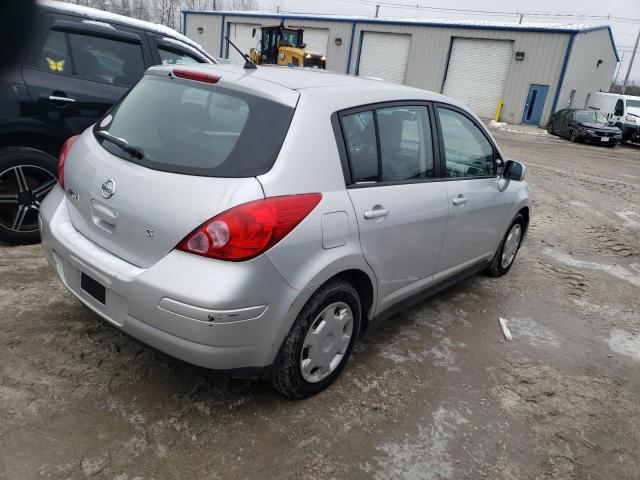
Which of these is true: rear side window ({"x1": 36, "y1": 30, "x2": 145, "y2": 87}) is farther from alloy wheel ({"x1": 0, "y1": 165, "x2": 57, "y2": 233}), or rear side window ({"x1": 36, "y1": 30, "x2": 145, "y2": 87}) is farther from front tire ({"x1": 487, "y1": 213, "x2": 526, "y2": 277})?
front tire ({"x1": 487, "y1": 213, "x2": 526, "y2": 277})

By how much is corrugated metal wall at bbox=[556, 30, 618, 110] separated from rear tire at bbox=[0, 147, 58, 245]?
26.1 metres

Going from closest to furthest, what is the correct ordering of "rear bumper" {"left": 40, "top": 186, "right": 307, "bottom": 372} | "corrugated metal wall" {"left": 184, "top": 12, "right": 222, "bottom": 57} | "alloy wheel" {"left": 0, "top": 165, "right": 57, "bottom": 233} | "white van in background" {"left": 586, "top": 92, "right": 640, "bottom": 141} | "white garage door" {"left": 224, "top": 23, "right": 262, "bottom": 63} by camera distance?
"rear bumper" {"left": 40, "top": 186, "right": 307, "bottom": 372} < "alloy wheel" {"left": 0, "top": 165, "right": 57, "bottom": 233} < "white van in background" {"left": 586, "top": 92, "right": 640, "bottom": 141} < "white garage door" {"left": 224, "top": 23, "right": 262, "bottom": 63} < "corrugated metal wall" {"left": 184, "top": 12, "right": 222, "bottom": 57}

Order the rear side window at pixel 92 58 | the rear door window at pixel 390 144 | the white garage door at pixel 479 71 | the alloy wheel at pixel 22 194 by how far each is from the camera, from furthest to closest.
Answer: the white garage door at pixel 479 71, the rear side window at pixel 92 58, the alloy wheel at pixel 22 194, the rear door window at pixel 390 144

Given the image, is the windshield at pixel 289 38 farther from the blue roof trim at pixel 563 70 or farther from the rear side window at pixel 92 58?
the rear side window at pixel 92 58

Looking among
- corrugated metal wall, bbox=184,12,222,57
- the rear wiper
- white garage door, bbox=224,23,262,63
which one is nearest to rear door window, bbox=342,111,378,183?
the rear wiper

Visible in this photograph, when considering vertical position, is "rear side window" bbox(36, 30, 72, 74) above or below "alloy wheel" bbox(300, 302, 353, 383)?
above

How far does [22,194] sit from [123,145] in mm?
2033

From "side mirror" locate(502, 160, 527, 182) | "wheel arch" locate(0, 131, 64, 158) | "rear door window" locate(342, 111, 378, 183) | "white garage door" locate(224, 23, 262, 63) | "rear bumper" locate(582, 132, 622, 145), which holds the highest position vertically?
"white garage door" locate(224, 23, 262, 63)

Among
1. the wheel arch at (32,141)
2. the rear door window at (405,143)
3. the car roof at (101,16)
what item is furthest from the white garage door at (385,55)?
the rear door window at (405,143)

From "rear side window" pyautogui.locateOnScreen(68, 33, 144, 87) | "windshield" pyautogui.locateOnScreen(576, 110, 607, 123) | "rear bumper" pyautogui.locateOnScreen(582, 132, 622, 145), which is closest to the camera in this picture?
"rear side window" pyautogui.locateOnScreen(68, 33, 144, 87)

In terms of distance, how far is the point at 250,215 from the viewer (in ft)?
7.07

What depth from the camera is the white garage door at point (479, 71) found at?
26656 millimetres

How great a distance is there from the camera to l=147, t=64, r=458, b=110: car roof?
265cm

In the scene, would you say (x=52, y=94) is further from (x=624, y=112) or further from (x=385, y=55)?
(x=385, y=55)
